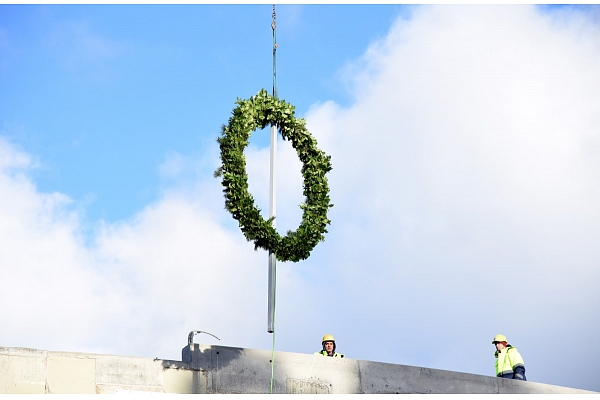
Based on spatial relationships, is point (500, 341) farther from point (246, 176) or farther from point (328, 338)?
point (246, 176)

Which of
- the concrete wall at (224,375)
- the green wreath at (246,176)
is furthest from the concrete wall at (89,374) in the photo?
the green wreath at (246,176)

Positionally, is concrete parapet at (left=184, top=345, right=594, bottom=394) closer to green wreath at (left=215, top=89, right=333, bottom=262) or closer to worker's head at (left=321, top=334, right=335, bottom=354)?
worker's head at (left=321, top=334, right=335, bottom=354)

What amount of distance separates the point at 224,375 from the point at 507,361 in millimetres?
6305

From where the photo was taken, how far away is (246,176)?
2492cm

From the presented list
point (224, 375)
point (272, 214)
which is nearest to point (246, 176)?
point (272, 214)

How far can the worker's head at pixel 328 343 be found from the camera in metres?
26.8

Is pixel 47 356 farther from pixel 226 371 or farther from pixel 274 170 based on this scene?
pixel 274 170

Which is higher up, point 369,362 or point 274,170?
point 274,170

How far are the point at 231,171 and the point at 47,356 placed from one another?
4891 mm

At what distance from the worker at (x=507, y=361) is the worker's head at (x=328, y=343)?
11.5ft

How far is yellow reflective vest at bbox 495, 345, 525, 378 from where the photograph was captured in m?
27.2
